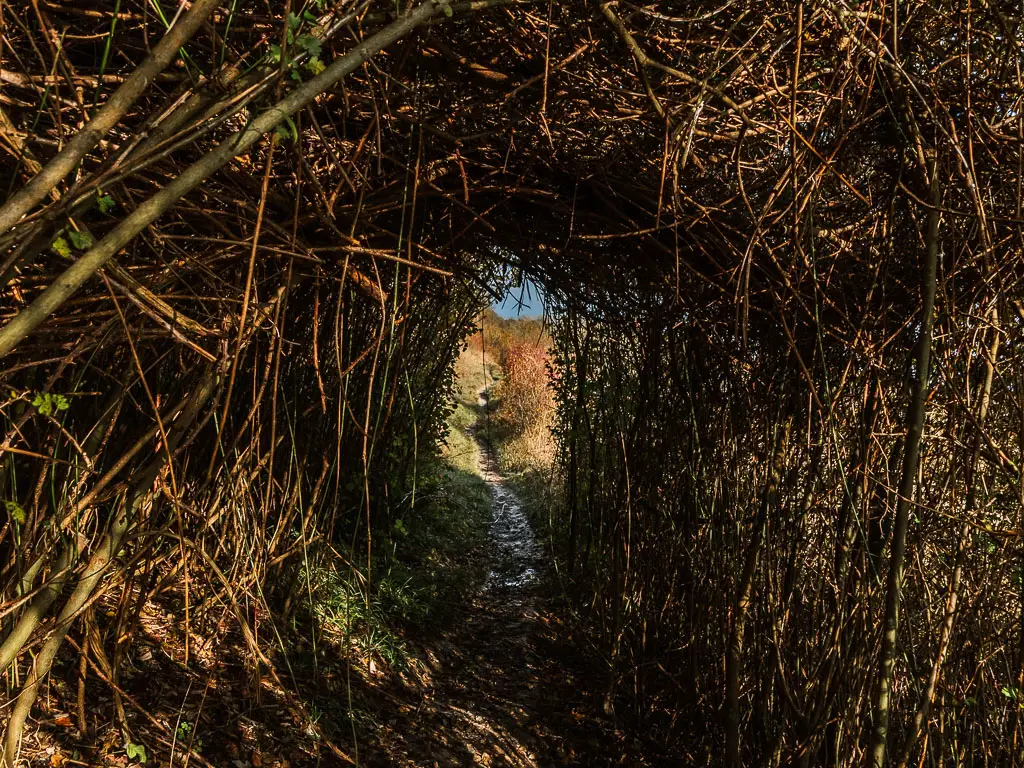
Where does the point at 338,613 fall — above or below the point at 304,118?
below

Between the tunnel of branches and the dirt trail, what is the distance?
128cm

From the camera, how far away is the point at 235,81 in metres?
1.42

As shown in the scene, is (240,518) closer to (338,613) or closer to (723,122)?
(338,613)

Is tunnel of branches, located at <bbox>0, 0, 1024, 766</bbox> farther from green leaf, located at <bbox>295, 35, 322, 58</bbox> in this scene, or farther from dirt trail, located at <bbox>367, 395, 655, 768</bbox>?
dirt trail, located at <bbox>367, 395, 655, 768</bbox>

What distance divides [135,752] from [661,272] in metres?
2.70

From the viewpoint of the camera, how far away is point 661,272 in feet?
8.64

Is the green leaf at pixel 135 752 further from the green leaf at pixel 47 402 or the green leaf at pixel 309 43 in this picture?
the green leaf at pixel 309 43

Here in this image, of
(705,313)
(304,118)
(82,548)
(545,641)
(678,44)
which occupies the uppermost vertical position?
(678,44)

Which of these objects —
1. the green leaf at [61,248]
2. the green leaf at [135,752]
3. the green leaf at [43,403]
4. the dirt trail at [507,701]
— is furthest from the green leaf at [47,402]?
the dirt trail at [507,701]

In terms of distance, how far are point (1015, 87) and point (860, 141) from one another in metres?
0.41

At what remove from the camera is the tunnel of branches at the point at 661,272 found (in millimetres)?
1796

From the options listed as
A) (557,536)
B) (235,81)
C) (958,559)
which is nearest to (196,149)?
(235,81)

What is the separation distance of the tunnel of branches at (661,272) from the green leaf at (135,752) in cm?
39

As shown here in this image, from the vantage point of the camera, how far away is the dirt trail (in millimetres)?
3592
